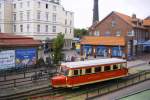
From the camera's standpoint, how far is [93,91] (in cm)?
2686

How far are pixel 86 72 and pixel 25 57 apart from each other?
38.4 feet

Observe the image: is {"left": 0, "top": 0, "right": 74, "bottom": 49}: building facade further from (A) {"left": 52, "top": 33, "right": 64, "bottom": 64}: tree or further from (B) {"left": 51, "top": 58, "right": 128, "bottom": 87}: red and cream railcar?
(B) {"left": 51, "top": 58, "right": 128, "bottom": 87}: red and cream railcar

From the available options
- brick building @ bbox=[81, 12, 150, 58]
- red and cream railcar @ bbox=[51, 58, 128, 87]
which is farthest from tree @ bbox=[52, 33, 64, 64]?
brick building @ bbox=[81, 12, 150, 58]

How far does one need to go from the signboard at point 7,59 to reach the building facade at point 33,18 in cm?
2970

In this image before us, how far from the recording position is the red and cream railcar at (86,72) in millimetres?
26094

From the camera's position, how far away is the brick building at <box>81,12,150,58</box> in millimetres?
54469

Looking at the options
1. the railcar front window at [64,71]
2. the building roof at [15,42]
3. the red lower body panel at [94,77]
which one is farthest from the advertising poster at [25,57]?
the red lower body panel at [94,77]

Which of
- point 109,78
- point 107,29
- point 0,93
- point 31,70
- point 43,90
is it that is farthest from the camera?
point 107,29

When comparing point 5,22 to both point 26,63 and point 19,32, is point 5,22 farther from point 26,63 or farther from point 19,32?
point 26,63

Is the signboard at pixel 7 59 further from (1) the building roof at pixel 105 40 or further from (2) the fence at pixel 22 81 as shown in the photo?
(1) the building roof at pixel 105 40

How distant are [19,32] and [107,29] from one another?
22400 millimetres

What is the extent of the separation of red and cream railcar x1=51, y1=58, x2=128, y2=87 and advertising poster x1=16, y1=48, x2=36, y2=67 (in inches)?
385

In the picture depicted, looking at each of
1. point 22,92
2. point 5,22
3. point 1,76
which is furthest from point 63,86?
point 5,22

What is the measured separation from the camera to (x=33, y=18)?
2482 inches
